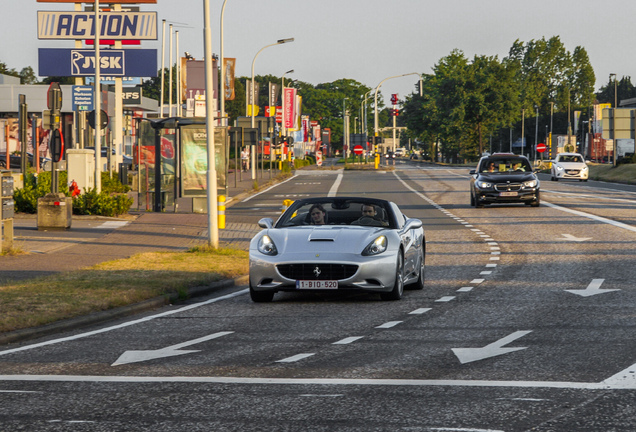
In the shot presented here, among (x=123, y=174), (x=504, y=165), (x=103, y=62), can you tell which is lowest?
(x=123, y=174)

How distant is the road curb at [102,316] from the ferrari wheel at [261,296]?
1.03 meters

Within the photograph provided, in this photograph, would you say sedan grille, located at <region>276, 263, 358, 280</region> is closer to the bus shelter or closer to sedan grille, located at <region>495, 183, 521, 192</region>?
the bus shelter

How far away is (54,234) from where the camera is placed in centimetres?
2219

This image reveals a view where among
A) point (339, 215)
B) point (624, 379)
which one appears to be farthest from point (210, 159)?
point (624, 379)

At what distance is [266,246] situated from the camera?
12.9 meters

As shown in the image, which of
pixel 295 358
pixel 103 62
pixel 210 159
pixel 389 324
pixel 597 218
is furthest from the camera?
pixel 103 62

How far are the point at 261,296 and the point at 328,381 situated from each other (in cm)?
550

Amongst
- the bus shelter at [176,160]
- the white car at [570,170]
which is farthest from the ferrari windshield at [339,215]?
the white car at [570,170]

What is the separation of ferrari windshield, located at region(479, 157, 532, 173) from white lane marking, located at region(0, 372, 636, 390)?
25.6m

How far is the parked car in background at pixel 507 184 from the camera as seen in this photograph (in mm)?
31438

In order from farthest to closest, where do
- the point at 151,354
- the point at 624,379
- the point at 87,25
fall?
the point at 87,25 < the point at 151,354 < the point at 624,379

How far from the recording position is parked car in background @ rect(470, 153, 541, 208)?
1238 inches

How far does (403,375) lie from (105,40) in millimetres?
43246

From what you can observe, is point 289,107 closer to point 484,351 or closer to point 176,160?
point 176,160
